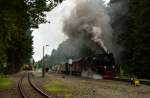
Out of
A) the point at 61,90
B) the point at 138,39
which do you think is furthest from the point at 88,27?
the point at 61,90

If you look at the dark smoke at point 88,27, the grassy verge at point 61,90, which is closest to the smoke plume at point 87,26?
the dark smoke at point 88,27

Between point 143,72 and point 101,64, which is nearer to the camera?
point 101,64

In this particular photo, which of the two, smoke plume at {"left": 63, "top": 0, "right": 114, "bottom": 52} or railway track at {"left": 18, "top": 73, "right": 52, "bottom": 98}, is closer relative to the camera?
railway track at {"left": 18, "top": 73, "right": 52, "bottom": 98}

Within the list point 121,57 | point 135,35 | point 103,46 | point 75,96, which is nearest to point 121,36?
point 121,57

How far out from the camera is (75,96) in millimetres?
22266

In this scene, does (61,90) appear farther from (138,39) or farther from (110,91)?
(138,39)

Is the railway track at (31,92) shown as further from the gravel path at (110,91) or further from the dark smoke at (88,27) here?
the dark smoke at (88,27)

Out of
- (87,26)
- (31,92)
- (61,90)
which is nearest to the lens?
(31,92)

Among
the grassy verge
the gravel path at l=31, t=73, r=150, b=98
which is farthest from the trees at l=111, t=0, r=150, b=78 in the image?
the grassy verge

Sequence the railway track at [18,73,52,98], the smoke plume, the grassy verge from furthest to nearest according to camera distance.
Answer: the smoke plume → the grassy verge → the railway track at [18,73,52,98]

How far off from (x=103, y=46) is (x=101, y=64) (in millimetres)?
3632

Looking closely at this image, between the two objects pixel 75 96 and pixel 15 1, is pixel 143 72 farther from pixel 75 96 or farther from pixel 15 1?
pixel 15 1

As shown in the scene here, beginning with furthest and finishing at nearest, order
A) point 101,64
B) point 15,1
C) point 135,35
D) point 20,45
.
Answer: point 20,45
point 135,35
point 101,64
point 15,1

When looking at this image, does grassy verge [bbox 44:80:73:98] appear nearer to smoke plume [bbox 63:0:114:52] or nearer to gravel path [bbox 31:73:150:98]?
gravel path [bbox 31:73:150:98]
